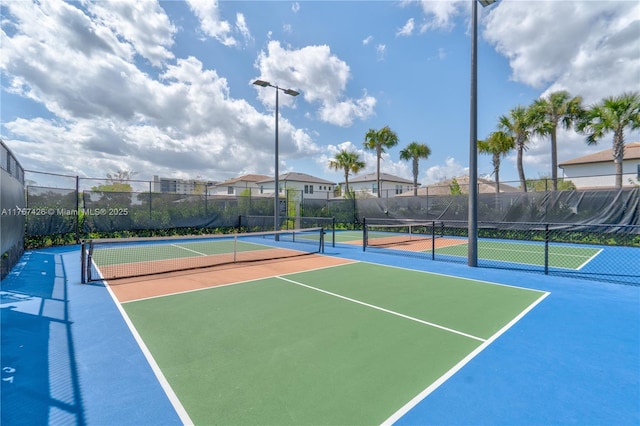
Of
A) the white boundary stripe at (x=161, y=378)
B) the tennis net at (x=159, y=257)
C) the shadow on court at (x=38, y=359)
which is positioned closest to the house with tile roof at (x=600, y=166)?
the tennis net at (x=159, y=257)

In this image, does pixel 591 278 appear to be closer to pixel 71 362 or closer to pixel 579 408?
pixel 579 408

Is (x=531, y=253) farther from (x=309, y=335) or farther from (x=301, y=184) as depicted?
(x=301, y=184)

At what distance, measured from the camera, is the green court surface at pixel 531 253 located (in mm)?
9828

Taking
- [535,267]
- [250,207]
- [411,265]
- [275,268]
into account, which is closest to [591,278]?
[535,267]

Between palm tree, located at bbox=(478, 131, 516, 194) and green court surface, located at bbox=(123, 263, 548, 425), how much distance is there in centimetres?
1601

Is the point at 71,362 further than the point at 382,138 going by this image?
No

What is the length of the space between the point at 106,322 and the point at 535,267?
33.9 feet

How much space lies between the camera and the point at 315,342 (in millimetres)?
3916

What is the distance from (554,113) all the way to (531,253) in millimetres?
12462

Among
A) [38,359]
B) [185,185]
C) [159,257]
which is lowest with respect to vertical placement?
[38,359]

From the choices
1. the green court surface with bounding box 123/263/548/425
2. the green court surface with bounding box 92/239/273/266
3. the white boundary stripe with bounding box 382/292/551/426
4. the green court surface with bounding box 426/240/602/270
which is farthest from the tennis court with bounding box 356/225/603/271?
the green court surface with bounding box 92/239/273/266

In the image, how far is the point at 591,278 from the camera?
760cm

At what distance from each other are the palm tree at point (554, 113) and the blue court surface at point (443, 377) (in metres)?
17.2

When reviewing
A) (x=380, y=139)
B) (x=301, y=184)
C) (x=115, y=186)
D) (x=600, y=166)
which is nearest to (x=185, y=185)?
(x=115, y=186)
